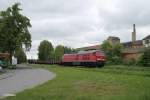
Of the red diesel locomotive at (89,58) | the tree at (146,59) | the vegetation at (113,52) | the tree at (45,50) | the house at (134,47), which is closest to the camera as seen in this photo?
the red diesel locomotive at (89,58)

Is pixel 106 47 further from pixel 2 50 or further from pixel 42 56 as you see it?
pixel 42 56

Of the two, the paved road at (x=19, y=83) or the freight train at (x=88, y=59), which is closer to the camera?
the paved road at (x=19, y=83)

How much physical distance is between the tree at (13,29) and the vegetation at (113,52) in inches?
773

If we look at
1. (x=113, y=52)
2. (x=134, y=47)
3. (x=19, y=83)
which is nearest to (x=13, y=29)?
(x=113, y=52)

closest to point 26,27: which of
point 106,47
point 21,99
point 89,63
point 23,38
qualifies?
point 23,38

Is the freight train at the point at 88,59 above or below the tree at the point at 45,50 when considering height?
below

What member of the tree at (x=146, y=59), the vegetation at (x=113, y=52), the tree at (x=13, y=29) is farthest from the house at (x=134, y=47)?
the tree at (x=13, y=29)

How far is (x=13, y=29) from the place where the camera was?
86.2 m

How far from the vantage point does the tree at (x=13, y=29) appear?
278 feet

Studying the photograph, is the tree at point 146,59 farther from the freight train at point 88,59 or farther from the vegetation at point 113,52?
the vegetation at point 113,52

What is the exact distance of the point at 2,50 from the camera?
291 feet

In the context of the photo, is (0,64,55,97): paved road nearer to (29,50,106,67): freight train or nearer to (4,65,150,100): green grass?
(4,65,150,100): green grass

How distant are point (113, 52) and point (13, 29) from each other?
2848cm

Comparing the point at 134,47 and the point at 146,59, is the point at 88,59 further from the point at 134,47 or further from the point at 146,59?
the point at 134,47
